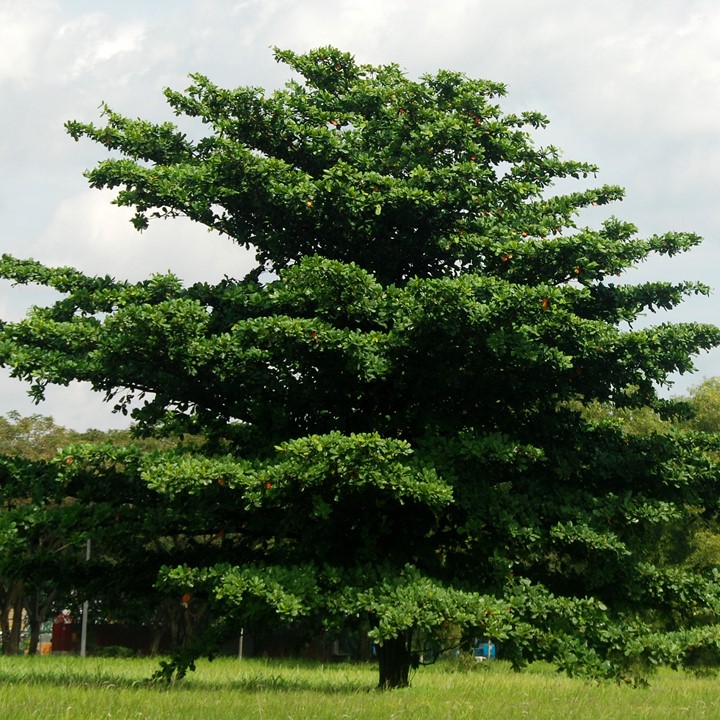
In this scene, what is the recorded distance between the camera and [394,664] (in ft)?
58.0

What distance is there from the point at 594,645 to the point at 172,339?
8.32 meters

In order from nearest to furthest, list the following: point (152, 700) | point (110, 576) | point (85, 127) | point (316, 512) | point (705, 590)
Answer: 1. point (152, 700)
2. point (316, 512)
3. point (705, 590)
4. point (110, 576)
5. point (85, 127)

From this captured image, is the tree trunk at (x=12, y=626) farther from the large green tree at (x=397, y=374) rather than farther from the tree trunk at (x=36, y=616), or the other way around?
the large green tree at (x=397, y=374)

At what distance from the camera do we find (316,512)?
1499cm

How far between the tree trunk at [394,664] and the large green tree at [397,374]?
57 millimetres

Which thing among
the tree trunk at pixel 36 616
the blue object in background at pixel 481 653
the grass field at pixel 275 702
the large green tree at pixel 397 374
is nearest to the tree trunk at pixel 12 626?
the tree trunk at pixel 36 616

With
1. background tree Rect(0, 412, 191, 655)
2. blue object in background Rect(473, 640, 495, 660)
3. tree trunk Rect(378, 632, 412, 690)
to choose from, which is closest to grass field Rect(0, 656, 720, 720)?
tree trunk Rect(378, 632, 412, 690)

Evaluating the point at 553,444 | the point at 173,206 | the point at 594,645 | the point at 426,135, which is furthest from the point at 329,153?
the point at 594,645

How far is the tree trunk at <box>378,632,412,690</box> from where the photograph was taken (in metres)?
17.7

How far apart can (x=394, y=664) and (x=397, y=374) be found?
531 centimetres

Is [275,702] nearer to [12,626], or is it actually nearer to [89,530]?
[89,530]

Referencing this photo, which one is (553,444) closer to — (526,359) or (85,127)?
(526,359)

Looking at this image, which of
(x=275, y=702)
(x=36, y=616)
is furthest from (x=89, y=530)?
(x=36, y=616)

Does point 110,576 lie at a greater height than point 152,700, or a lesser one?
greater
